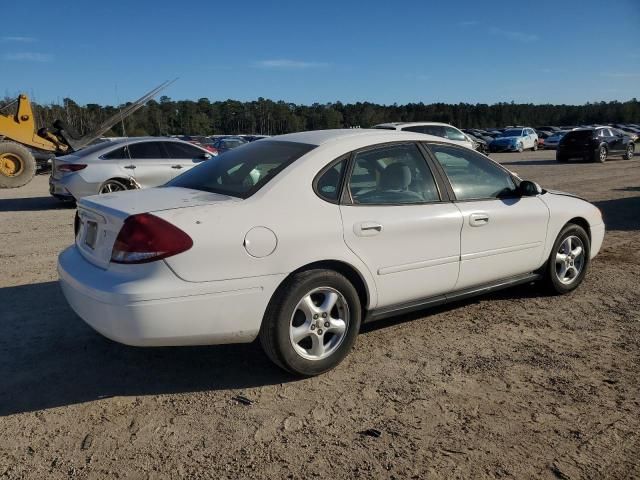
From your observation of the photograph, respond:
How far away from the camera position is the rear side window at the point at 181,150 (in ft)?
38.8

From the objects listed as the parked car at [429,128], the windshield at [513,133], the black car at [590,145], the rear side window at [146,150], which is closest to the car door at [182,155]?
the rear side window at [146,150]

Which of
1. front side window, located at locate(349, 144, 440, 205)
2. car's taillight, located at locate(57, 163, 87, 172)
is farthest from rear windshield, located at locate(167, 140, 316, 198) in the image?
car's taillight, located at locate(57, 163, 87, 172)

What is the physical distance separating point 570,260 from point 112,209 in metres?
4.02

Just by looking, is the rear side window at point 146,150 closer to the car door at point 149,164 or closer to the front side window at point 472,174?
the car door at point 149,164

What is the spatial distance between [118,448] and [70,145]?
54.7 ft

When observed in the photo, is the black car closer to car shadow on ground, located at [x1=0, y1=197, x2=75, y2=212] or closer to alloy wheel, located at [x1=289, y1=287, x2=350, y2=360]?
car shadow on ground, located at [x1=0, y1=197, x2=75, y2=212]

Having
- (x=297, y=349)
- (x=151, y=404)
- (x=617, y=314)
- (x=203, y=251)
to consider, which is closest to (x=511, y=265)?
(x=617, y=314)

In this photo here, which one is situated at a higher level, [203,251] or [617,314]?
[203,251]

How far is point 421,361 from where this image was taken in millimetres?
3926

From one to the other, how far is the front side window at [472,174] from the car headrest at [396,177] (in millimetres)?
346

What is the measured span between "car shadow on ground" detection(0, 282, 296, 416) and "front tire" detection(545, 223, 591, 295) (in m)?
2.75

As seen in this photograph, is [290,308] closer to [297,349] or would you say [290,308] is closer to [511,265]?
[297,349]

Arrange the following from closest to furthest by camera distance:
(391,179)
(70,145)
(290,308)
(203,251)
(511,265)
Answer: (203,251)
(290,308)
(391,179)
(511,265)
(70,145)

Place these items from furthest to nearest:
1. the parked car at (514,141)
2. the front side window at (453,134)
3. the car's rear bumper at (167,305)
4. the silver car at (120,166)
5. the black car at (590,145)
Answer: the parked car at (514,141) → the black car at (590,145) → the front side window at (453,134) → the silver car at (120,166) → the car's rear bumper at (167,305)
